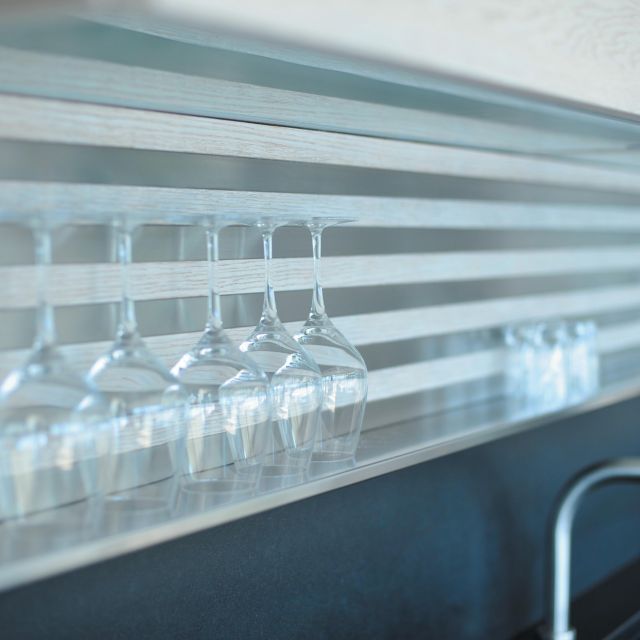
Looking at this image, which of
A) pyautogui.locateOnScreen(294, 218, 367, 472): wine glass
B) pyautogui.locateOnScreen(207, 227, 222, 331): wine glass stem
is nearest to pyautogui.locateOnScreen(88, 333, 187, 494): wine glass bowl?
pyautogui.locateOnScreen(207, 227, 222, 331): wine glass stem

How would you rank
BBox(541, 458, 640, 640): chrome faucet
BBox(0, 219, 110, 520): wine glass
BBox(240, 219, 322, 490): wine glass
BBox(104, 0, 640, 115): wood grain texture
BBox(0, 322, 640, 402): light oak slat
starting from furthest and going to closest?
BBox(541, 458, 640, 640): chrome faucet < BBox(0, 322, 640, 402): light oak slat < BBox(240, 219, 322, 490): wine glass < BBox(0, 219, 110, 520): wine glass < BBox(104, 0, 640, 115): wood grain texture

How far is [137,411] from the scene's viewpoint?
0.84m

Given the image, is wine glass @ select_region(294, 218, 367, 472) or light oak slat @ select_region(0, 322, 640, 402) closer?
wine glass @ select_region(294, 218, 367, 472)

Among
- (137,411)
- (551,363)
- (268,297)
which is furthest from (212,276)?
(551,363)

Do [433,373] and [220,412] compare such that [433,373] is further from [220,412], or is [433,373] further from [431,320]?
[220,412]

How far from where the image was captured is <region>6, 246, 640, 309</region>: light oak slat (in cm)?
95

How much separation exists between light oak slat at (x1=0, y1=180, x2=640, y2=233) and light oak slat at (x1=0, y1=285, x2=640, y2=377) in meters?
0.14

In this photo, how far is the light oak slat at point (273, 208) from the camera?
902 mm

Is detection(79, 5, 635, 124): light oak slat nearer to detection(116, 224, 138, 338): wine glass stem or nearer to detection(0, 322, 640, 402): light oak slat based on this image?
detection(116, 224, 138, 338): wine glass stem

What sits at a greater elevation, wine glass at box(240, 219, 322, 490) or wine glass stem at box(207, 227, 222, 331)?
wine glass stem at box(207, 227, 222, 331)

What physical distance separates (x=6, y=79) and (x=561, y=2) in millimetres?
541

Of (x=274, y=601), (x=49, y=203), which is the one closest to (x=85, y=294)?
(x=49, y=203)

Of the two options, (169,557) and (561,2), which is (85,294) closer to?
(169,557)

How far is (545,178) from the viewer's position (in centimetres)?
179
